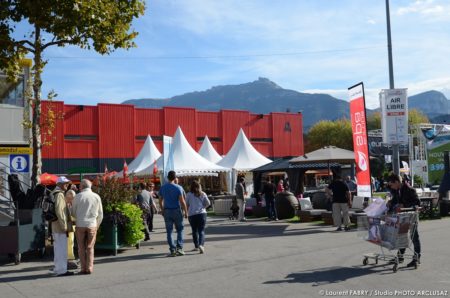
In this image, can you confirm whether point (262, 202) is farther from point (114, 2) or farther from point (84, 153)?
point (84, 153)

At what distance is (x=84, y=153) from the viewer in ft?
156

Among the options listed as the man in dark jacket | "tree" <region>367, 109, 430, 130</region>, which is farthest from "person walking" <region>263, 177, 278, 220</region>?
"tree" <region>367, 109, 430, 130</region>

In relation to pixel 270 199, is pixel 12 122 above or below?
above

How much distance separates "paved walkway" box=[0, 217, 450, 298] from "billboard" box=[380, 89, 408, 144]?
16.3 ft

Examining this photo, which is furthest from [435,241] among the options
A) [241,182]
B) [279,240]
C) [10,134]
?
[10,134]

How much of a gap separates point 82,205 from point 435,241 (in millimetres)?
8098

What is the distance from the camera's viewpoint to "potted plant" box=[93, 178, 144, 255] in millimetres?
11594

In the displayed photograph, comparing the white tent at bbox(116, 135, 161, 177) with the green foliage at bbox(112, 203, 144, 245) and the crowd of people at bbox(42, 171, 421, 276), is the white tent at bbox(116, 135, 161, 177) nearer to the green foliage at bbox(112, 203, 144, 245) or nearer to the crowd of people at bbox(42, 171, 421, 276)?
the green foliage at bbox(112, 203, 144, 245)

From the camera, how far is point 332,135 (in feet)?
237

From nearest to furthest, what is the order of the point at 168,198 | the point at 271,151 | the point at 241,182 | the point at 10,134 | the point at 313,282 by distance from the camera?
the point at 313,282
the point at 168,198
the point at 241,182
the point at 10,134
the point at 271,151

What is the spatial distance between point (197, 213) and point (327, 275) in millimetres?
3977

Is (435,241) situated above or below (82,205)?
below

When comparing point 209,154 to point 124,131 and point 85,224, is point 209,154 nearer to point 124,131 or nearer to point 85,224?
point 124,131

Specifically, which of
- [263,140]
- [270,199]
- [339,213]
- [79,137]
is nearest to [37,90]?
[339,213]
